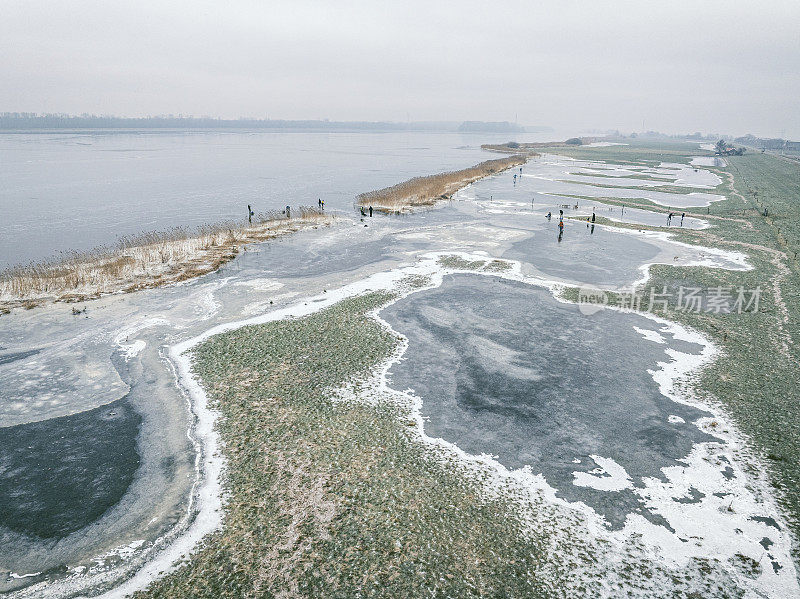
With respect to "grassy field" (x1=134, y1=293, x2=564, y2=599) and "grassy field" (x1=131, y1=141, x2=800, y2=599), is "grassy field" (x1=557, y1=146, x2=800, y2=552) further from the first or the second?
"grassy field" (x1=134, y1=293, x2=564, y2=599)

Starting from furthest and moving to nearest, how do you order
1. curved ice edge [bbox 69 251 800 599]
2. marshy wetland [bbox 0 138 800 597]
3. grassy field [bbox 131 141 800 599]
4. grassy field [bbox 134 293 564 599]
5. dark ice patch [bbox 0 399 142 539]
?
dark ice patch [bbox 0 399 142 539] < curved ice edge [bbox 69 251 800 599] < marshy wetland [bbox 0 138 800 597] < grassy field [bbox 131 141 800 599] < grassy field [bbox 134 293 564 599]

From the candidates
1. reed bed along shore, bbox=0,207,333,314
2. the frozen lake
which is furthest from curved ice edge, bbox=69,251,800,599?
the frozen lake

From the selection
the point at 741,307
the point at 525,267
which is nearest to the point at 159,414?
the point at 525,267

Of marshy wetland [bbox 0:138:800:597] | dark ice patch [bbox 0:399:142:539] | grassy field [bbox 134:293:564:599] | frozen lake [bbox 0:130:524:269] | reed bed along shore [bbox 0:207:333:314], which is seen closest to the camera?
grassy field [bbox 134:293:564:599]

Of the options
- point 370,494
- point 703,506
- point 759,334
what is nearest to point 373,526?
point 370,494

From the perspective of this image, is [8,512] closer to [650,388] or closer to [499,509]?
[499,509]

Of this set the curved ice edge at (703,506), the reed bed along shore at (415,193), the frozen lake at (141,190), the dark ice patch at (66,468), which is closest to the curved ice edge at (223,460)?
the curved ice edge at (703,506)

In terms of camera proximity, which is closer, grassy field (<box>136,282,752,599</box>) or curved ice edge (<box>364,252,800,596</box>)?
grassy field (<box>136,282,752,599</box>)
